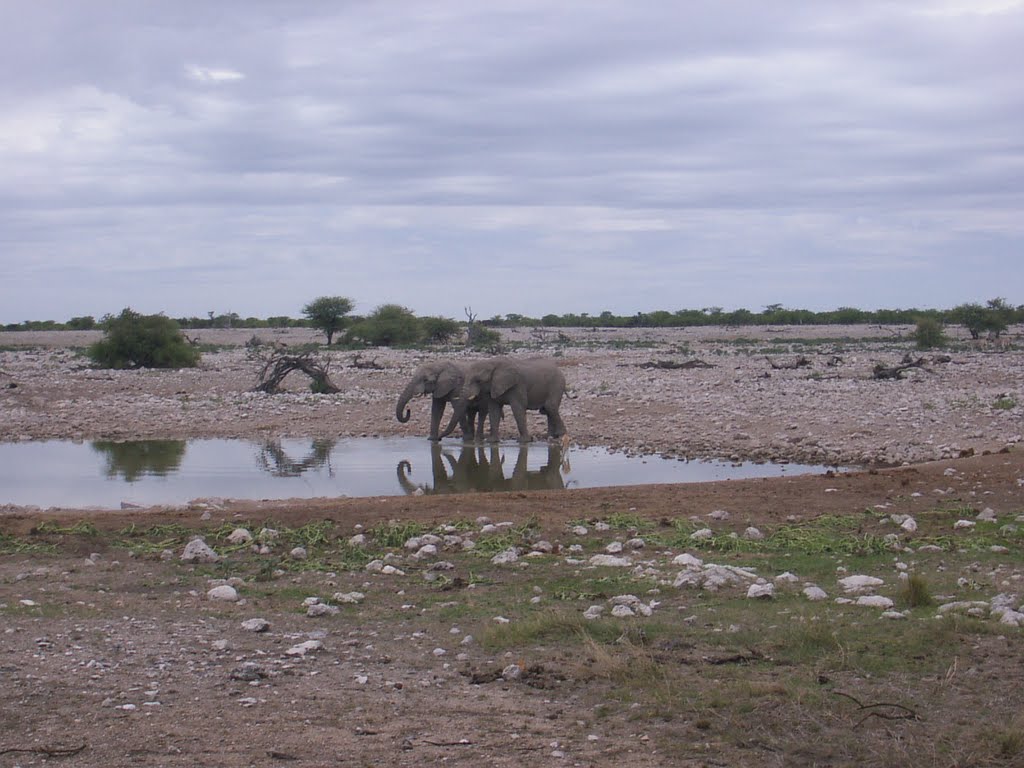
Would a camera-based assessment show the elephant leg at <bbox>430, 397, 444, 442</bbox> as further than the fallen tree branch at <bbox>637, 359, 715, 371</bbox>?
No

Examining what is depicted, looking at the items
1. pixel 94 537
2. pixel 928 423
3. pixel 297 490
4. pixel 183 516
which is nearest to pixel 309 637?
pixel 94 537

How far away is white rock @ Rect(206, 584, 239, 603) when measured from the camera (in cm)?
816

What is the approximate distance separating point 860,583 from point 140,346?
33865 mm

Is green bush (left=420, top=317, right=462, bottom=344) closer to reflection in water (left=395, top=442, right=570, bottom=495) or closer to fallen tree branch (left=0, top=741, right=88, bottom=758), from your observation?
reflection in water (left=395, top=442, right=570, bottom=495)

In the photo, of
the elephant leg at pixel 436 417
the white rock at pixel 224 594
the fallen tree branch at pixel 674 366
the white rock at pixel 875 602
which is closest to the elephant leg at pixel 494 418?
the elephant leg at pixel 436 417

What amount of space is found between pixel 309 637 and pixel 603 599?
210 cm

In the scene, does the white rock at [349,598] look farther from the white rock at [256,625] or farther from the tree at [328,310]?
the tree at [328,310]

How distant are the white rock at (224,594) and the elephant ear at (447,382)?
1386cm

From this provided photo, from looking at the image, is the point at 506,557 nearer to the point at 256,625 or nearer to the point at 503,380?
the point at 256,625

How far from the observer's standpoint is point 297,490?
16047mm

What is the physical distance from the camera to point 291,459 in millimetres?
19547

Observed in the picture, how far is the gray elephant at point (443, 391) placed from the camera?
22.1 meters

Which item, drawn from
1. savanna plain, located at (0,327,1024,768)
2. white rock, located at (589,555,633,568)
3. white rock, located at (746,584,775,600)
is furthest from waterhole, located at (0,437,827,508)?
white rock, located at (746,584,775,600)

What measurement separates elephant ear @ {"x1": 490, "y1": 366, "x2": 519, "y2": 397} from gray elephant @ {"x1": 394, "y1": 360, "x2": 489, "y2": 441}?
645mm
